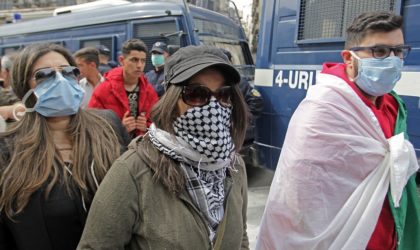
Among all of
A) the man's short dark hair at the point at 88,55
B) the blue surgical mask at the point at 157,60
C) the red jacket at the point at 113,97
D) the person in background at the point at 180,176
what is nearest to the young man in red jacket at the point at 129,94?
the red jacket at the point at 113,97

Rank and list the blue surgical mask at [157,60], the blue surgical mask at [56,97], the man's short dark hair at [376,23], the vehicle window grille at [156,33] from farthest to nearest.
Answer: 1. the vehicle window grille at [156,33]
2. the blue surgical mask at [157,60]
3. the man's short dark hair at [376,23]
4. the blue surgical mask at [56,97]

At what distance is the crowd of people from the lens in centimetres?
129

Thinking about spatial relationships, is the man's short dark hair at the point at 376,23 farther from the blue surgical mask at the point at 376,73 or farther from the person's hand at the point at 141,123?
the person's hand at the point at 141,123

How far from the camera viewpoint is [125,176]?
1266 mm

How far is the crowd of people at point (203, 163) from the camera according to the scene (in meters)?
1.29

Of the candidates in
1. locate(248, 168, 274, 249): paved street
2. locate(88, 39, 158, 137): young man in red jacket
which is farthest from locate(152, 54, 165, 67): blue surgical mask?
locate(248, 168, 274, 249): paved street

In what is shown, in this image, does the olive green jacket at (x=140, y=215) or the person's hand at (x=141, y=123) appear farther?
the person's hand at (x=141, y=123)

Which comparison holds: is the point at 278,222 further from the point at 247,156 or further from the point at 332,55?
the point at 247,156

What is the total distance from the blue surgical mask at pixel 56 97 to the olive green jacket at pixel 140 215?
539mm

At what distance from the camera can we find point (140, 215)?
1.28 metres

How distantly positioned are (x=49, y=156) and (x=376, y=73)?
1.45 meters

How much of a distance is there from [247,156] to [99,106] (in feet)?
6.71

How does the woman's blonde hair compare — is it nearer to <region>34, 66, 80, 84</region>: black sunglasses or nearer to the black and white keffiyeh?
<region>34, 66, 80, 84</region>: black sunglasses

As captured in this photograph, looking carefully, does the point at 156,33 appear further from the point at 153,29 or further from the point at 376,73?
the point at 376,73
